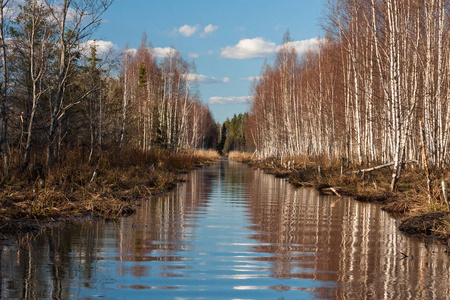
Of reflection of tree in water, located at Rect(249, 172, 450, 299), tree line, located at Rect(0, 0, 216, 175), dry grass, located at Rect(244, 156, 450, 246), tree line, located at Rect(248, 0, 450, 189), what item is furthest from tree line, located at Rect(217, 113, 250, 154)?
reflection of tree in water, located at Rect(249, 172, 450, 299)

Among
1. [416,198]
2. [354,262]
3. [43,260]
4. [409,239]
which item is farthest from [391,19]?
[43,260]

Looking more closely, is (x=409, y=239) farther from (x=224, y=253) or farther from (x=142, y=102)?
(x=142, y=102)

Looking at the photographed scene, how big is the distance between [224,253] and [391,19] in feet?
37.5

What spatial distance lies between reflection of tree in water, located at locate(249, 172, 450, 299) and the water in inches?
0.6

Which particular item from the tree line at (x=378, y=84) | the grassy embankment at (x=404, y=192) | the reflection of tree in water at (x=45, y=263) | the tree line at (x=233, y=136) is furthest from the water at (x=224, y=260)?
the tree line at (x=233, y=136)

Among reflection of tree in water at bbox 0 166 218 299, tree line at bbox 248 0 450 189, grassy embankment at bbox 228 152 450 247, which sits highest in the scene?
tree line at bbox 248 0 450 189

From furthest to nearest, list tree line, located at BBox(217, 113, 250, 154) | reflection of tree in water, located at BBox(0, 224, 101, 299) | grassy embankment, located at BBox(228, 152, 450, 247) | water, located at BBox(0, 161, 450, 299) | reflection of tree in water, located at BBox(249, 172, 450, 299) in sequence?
tree line, located at BBox(217, 113, 250, 154)
grassy embankment, located at BBox(228, 152, 450, 247)
reflection of tree in water, located at BBox(249, 172, 450, 299)
water, located at BBox(0, 161, 450, 299)
reflection of tree in water, located at BBox(0, 224, 101, 299)

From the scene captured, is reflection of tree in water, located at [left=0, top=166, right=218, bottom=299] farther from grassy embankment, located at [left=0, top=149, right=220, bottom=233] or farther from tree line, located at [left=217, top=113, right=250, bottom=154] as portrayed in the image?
tree line, located at [left=217, top=113, right=250, bottom=154]

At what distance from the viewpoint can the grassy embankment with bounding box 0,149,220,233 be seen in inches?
350

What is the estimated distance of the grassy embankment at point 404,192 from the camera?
917 centimetres

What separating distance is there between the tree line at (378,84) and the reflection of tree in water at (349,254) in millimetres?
3344

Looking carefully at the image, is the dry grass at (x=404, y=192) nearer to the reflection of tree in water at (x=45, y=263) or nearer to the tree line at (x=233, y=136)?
the reflection of tree in water at (x=45, y=263)

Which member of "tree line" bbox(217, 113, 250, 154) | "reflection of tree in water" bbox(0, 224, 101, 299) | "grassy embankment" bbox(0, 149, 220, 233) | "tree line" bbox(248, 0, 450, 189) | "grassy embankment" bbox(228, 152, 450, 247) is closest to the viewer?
"reflection of tree in water" bbox(0, 224, 101, 299)

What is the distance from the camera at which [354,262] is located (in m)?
6.49
